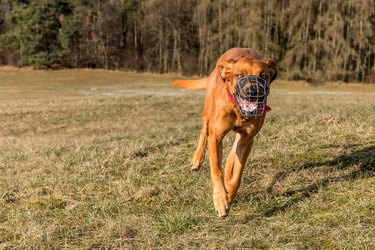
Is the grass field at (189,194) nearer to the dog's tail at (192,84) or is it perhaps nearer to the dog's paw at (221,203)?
the dog's paw at (221,203)

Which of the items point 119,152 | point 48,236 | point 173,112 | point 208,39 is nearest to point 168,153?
point 119,152

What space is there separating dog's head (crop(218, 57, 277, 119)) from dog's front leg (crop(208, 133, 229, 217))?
58 cm

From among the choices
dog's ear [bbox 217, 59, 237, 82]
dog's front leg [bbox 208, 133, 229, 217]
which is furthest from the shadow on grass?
dog's ear [bbox 217, 59, 237, 82]

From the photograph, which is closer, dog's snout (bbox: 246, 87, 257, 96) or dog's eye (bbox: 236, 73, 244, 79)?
dog's snout (bbox: 246, 87, 257, 96)

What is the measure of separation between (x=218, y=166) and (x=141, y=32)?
49.2 metres

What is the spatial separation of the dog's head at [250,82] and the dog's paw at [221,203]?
2.40 feet

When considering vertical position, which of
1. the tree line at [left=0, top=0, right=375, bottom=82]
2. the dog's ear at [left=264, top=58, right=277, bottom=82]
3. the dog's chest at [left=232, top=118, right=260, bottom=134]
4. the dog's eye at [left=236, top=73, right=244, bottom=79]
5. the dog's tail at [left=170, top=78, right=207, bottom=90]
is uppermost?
the tree line at [left=0, top=0, right=375, bottom=82]

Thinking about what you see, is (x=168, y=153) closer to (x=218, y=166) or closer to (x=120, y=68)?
(x=218, y=166)

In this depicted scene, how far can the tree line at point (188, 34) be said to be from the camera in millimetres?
42469

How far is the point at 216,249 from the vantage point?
3.29 m

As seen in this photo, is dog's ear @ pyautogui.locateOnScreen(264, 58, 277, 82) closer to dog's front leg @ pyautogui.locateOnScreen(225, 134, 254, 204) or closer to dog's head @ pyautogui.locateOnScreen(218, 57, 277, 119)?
dog's head @ pyautogui.locateOnScreen(218, 57, 277, 119)

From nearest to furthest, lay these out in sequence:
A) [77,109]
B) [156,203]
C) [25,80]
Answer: [156,203] → [77,109] → [25,80]

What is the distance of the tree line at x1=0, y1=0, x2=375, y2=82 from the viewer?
1672 inches

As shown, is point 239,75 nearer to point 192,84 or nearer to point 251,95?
point 251,95
